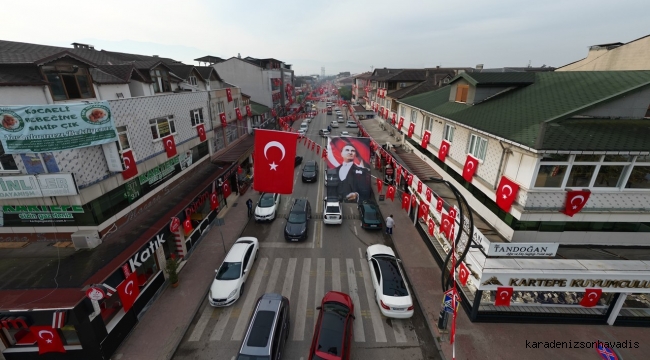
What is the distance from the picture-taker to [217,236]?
20.9 m

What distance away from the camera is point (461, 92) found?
18.5 m

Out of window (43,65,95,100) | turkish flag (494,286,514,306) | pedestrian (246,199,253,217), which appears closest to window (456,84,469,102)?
turkish flag (494,286,514,306)

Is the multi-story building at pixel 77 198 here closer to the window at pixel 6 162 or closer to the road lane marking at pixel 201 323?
the window at pixel 6 162

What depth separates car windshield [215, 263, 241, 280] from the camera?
15.1m

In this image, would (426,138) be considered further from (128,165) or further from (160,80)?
(160,80)

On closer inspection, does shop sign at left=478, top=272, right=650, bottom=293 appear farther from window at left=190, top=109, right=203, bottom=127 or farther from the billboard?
window at left=190, top=109, right=203, bottom=127

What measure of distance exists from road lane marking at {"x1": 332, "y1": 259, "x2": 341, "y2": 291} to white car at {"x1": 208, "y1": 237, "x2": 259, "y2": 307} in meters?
5.20

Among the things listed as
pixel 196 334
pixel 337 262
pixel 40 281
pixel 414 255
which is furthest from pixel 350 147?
pixel 40 281

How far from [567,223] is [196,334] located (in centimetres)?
1741

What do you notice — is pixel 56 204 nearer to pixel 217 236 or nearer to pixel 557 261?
pixel 217 236

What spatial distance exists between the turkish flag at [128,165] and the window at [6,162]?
359 cm

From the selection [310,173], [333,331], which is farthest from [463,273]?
[310,173]

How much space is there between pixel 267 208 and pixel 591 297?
20345 mm

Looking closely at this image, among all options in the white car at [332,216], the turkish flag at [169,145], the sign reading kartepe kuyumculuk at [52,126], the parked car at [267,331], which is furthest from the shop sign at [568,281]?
the turkish flag at [169,145]
